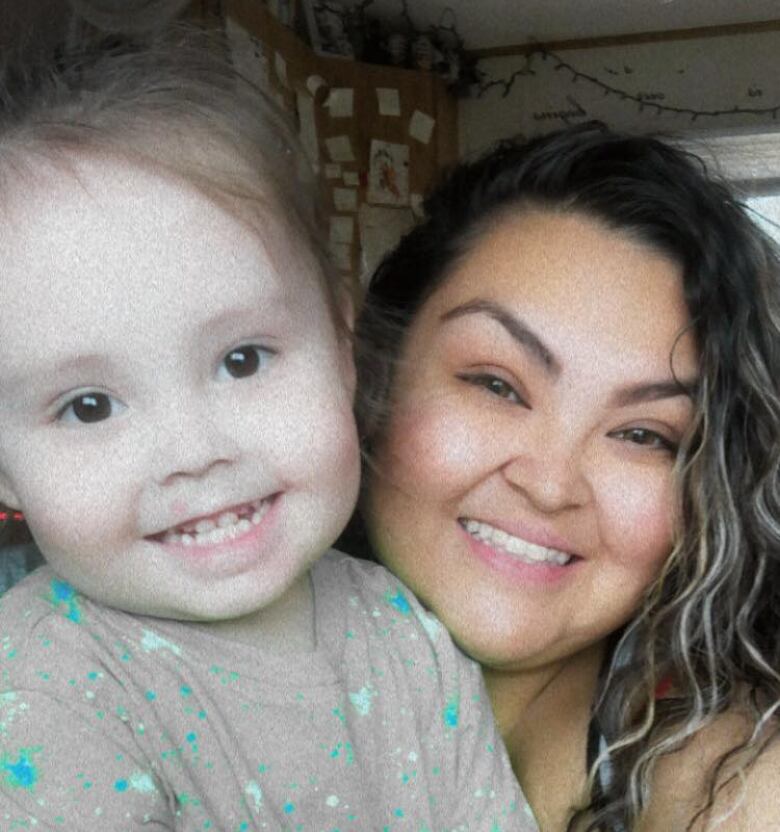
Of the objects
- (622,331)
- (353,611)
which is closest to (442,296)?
(622,331)

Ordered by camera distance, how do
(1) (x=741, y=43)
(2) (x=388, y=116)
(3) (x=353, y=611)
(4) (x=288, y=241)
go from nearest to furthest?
(4) (x=288, y=241) < (3) (x=353, y=611) < (2) (x=388, y=116) < (1) (x=741, y=43)

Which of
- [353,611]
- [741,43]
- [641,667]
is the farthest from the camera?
[741,43]

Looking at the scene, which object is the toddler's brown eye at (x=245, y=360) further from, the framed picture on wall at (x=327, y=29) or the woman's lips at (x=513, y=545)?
the framed picture on wall at (x=327, y=29)

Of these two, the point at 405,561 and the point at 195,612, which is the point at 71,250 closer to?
the point at 195,612

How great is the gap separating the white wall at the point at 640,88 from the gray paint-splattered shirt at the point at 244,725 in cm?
334

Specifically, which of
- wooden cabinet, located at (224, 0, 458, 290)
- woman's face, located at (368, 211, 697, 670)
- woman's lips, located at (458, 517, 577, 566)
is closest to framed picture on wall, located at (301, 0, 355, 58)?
wooden cabinet, located at (224, 0, 458, 290)

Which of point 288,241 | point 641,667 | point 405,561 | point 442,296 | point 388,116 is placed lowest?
point 388,116

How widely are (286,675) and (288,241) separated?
0.30m

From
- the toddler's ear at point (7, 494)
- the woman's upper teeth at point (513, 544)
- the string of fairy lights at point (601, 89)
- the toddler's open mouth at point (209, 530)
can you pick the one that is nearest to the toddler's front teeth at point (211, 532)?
the toddler's open mouth at point (209, 530)

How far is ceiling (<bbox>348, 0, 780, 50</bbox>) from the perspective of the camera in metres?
3.77

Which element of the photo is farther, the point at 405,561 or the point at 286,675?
the point at 405,561

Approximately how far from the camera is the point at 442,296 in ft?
3.76

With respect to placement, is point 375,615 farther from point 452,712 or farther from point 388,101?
point 388,101

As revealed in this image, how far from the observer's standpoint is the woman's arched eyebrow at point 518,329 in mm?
1029
